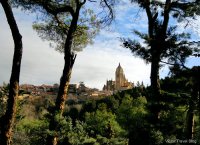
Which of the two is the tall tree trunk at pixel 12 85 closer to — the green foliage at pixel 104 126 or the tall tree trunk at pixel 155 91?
the green foliage at pixel 104 126

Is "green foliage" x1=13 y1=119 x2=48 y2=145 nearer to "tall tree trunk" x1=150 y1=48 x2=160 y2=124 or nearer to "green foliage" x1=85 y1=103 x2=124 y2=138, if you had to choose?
"green foliage" x1=85 y1=103 x2=124 y2=138

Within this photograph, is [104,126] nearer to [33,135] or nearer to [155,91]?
[33,135]

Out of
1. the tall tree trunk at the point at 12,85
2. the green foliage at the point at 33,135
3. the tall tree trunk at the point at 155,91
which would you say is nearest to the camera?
the tall tree trunk at the point at 12,85

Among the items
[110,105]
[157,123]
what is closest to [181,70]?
[157,123]

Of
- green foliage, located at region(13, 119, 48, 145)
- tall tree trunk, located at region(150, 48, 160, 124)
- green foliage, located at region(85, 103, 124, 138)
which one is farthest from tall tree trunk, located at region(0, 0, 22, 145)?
tall tree trunk, located at region(150, 48, 160, 124)

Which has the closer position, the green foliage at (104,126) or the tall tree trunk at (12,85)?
the tall tree trunk at (12,85)

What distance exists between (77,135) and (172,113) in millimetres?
2967

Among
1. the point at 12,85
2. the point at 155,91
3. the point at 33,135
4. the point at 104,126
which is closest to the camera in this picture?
the point at 12,85

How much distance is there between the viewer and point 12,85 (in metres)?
9.77

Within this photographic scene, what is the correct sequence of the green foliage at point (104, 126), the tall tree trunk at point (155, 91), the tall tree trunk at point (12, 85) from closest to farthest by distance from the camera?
the tall tree trunk at point (12, 85)
the tall tree trunk at point (155, 91)
the green foliage at point (104, 126)

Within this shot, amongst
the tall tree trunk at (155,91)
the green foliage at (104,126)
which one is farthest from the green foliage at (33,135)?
the tall tree trunk at (155,91)

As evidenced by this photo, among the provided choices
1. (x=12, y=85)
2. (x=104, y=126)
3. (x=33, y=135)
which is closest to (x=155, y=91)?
(x=12, y=85)

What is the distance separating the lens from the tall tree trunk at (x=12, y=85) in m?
9.43

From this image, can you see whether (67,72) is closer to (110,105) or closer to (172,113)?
(172,113)
